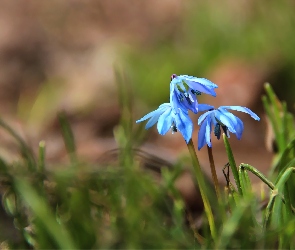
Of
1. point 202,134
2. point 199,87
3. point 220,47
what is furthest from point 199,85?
point 220,47

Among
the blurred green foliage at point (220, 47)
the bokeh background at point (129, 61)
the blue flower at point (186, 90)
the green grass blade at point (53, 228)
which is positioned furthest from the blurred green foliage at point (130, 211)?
the blurred green foliage at point (220, 47)

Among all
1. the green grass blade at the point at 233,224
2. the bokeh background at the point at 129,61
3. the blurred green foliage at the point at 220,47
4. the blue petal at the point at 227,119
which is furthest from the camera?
the blurred green foliage at the point at 220,47

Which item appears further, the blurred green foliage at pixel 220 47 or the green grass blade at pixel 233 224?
the blurred green foliage at pixel 220 47

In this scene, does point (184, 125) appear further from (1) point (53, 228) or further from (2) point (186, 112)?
(1) point (53, 228)

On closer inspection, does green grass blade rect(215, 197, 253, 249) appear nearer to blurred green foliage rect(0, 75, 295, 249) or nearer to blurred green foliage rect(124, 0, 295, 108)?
blurred green foliage rect(0, 75, 295, 249)

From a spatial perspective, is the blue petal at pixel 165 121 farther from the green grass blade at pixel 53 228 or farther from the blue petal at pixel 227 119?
the green grass blade at pixel 53 228

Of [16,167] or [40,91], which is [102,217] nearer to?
[16,167]
